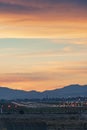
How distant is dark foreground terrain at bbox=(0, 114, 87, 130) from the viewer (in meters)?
104

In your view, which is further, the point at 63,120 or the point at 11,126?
the point at 11,126

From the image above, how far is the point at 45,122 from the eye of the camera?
110m

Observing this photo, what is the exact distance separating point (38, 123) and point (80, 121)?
1203 centimetres

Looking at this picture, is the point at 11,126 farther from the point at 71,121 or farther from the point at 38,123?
the point at 71,121

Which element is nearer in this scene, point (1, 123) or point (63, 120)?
point (63, 120)

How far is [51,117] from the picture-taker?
362 ft

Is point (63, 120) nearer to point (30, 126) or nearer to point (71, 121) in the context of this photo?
point (71, 121)

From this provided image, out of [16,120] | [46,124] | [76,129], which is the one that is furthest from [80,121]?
[16,120]

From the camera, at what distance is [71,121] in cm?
10438

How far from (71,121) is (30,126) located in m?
13.1

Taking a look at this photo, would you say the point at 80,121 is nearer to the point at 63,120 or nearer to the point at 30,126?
the point at 63,120

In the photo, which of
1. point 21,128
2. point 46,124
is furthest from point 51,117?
point 21,128

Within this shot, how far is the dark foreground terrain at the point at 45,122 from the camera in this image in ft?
342

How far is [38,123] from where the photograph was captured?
114 m
